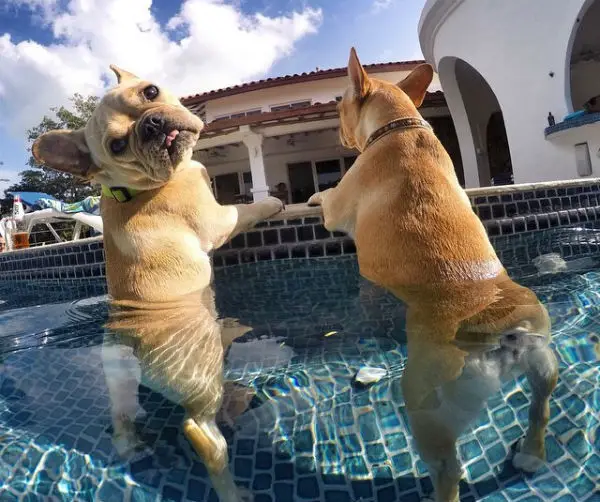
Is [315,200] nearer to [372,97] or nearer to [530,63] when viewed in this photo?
[372,97]

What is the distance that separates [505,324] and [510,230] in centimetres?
309

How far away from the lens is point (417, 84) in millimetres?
2980

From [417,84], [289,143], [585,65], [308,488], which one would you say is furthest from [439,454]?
[585,65]

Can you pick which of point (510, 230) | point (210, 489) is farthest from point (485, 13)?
point (210, 489)

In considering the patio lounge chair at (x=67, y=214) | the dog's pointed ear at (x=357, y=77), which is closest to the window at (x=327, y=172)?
the patio lounge chair at (x=67, y=214)

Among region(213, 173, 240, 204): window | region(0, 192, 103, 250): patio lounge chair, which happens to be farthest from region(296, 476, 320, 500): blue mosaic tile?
region(213, 173, 240, 204): window

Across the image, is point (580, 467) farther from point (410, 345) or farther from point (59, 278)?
point (59, 278)

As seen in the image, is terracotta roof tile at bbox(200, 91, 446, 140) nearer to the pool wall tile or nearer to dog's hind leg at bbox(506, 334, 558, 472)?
the pool wall tile

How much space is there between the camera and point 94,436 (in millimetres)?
1421

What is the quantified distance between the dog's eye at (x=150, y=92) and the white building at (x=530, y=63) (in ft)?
24.1

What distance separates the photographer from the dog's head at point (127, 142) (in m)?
2.47

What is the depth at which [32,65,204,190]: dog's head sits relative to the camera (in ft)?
8.11

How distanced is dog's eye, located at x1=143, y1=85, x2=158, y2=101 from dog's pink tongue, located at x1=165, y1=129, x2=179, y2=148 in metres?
0.37

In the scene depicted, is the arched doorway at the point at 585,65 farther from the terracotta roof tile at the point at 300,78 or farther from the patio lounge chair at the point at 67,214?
the patio lounge chair at the point at 67,214
